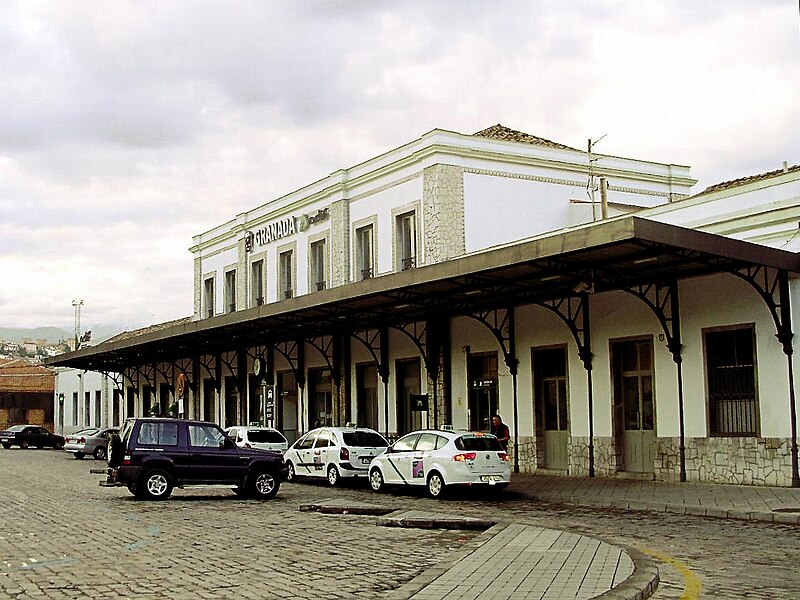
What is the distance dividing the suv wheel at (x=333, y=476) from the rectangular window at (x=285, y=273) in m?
A: 16.3

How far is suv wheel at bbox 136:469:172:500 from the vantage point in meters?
21.0

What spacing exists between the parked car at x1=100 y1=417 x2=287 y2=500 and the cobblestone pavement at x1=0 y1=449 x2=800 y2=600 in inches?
18.7

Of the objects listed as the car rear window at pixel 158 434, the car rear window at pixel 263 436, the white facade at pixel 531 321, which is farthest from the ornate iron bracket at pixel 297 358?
the car rear window at pixel 158 434

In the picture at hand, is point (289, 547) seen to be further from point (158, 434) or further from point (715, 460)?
point (715, 460)

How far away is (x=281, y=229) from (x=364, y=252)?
6.40 m

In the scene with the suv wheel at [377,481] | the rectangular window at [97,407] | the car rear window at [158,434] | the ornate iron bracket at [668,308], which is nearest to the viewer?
the car rear window at [158,434]

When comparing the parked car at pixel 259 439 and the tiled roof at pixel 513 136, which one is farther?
the tiled roof at pixel 513 136

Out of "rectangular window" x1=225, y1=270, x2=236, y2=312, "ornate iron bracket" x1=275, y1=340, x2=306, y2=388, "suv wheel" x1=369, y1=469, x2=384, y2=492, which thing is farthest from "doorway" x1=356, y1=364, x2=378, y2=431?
"rectangular window" x1=225, y1=270, x2=236, y2=312

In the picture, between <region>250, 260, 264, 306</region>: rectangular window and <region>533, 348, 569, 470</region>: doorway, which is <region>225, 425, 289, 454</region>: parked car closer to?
<region>533, 348, 569, 470</region>: doorway

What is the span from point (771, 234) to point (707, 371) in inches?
133

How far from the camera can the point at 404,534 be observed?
14.5 metres

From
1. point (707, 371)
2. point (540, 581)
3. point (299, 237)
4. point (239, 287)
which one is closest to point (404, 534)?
point (540, 581)

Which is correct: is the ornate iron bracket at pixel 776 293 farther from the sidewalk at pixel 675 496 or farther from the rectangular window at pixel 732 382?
the sidewalk at pixel 675 496

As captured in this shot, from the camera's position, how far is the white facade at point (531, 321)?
21922 mm
